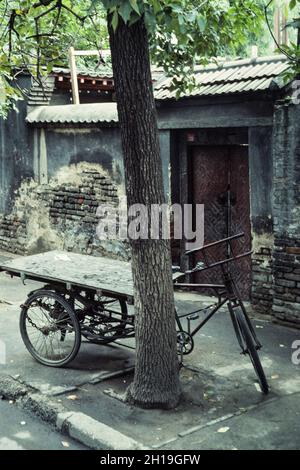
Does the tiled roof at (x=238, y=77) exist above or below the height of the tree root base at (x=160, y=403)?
above

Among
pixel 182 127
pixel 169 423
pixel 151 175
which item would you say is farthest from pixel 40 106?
pixel 169 423

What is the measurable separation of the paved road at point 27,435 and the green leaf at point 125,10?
3.18 meters

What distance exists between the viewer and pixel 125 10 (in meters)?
4.18

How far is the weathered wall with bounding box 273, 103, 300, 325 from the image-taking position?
7.42 m

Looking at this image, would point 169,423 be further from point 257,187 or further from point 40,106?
point 40,106

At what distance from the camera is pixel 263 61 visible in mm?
8344

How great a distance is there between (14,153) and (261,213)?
584cm

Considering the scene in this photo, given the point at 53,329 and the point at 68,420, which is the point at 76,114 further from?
the point at 68,420

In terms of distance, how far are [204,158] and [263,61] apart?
1.59m

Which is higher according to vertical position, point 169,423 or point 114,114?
point 114,114

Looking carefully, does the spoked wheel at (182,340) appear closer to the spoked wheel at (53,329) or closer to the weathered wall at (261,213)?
the spoked wheel at (53,329)

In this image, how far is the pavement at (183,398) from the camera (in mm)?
4852

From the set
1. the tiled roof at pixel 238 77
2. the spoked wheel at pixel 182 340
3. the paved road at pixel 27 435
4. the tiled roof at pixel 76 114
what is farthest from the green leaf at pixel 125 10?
the tiled roof at pixel 76 114

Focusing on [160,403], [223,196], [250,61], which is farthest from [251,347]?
[250,61]
